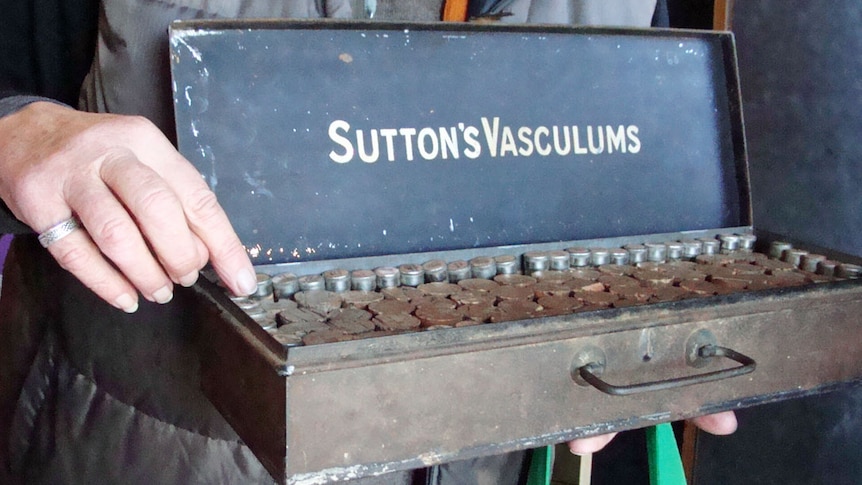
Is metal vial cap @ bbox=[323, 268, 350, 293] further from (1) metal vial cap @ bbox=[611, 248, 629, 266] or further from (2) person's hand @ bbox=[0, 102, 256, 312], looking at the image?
(1) metal vial cap @ bbox=[611, 248, 629, 266]

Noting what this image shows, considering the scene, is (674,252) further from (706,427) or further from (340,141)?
(340,141)

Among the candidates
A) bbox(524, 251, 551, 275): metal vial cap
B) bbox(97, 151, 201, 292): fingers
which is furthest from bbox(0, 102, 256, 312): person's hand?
bbox(524, 251, 551, 275): metal vial cap

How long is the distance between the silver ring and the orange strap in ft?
1.60

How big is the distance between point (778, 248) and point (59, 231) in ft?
2.49

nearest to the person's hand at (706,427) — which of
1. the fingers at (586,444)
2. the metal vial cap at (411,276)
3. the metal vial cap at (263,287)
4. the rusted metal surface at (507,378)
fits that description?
the fingers at (586,444)

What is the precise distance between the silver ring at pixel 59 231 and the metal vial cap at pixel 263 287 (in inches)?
6.5

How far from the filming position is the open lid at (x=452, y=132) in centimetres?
74

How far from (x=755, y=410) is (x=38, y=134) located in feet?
3.86

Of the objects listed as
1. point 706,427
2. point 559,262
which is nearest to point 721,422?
point 706,427

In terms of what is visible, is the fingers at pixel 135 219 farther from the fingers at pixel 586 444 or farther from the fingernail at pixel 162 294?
the fingers at pixel 586 444

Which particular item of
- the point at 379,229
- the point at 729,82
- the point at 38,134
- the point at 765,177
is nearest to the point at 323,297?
the point at 379,229

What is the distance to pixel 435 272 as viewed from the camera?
0.76m

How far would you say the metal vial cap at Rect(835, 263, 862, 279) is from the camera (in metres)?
0.77

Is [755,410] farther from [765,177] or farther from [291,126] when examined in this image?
[291,126]
